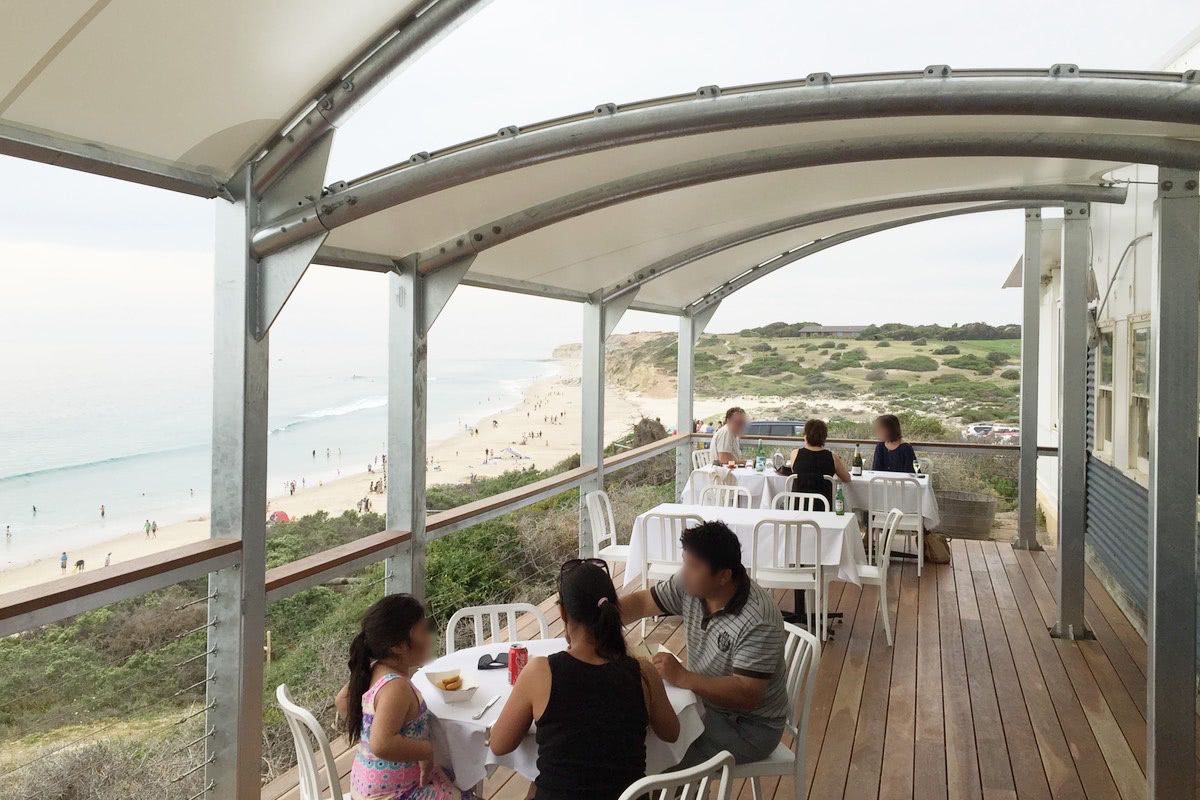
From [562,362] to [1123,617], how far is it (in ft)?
75.4

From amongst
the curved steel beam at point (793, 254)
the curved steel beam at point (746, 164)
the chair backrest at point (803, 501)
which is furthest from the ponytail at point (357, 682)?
the curved steel beam at point (793, 254)

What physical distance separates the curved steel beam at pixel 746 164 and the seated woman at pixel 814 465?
10.8ft

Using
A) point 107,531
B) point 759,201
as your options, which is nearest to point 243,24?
point 759,201

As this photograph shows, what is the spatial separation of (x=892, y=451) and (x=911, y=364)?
11466 millimetres

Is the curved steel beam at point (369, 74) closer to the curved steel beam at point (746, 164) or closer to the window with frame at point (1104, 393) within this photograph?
the curved steel beam at point (746, 164)

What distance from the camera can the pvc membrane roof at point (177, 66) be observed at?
2135 millimetres

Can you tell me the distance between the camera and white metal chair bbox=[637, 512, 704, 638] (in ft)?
18.1

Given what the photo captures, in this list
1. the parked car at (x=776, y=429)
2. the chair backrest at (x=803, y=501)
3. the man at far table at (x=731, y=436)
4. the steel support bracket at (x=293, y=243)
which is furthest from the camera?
the parked car at (x=776, y=429)

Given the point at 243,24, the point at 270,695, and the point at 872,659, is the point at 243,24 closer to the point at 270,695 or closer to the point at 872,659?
the point at 872,659

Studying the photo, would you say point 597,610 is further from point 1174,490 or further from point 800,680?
point 1174,490

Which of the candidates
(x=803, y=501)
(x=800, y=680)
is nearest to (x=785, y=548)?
(x=803, y=501)

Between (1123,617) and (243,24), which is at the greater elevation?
(243,24)

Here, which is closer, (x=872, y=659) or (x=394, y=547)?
(x=394, y=547)

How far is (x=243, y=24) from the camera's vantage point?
2.40 metres
